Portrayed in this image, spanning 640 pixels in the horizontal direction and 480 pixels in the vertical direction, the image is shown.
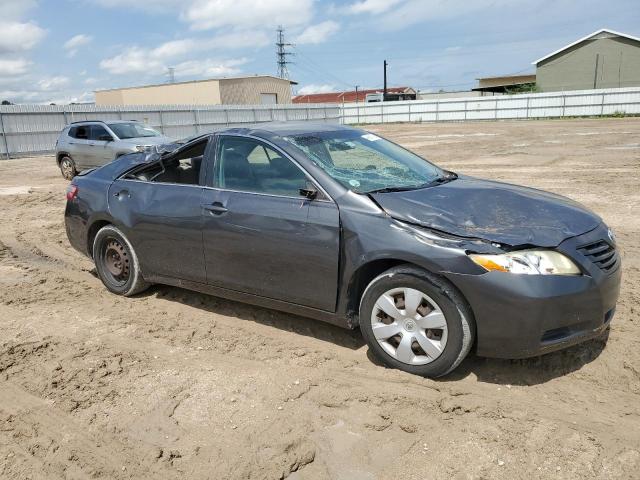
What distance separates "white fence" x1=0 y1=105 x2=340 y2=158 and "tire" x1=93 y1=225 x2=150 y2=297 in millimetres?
14660

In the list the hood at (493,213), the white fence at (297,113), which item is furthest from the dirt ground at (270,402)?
the white fence at (297,113)

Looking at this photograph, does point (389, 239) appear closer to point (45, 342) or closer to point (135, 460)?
point (135, 460)

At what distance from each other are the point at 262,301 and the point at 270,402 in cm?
102

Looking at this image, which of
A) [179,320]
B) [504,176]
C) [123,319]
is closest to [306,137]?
[179,320]

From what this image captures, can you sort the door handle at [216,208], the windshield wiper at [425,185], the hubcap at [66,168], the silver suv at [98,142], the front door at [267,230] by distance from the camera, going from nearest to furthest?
the front door at [267,230] < the windshield wiper at [425,185] < the door handle at [216,208] < the silver suv at [98,142] < the hubcap at [66,168]

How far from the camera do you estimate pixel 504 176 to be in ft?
42.9

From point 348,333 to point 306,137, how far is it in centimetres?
162

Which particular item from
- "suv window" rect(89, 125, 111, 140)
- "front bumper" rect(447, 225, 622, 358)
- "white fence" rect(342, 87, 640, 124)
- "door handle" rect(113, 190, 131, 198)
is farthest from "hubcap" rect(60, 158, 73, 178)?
"white fence" rect(342, 87, 640, 124)

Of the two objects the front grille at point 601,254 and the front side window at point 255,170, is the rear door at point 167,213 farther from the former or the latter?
the front grille at point 601,254

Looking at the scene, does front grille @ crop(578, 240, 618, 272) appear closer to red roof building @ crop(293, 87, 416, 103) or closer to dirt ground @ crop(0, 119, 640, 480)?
dirt ground @ crop(0, 119, 640, 480)

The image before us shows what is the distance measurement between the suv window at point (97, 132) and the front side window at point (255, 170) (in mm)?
11902

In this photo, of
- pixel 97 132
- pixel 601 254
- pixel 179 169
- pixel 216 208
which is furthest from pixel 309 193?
pixel 97 132

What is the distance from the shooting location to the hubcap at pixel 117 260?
17.4ft

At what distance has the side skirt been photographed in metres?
3.93
